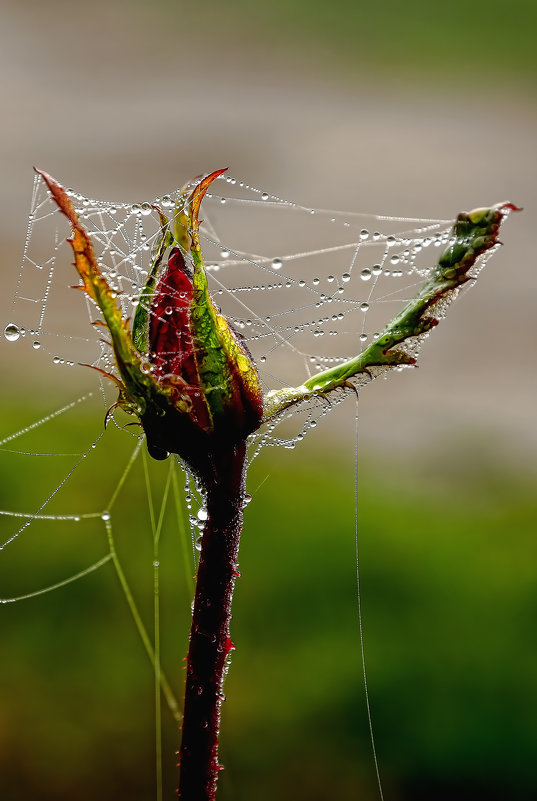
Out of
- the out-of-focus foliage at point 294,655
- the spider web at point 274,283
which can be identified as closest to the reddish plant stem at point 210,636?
the out-of-focus foliage at point 294,655

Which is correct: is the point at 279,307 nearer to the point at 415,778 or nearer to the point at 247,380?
the point at 415,778

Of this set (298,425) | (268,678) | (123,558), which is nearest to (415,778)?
(268,678)

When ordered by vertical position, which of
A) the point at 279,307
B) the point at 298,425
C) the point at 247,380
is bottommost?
the point at 247,380

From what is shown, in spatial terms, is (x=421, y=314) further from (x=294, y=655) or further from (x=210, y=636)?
(x=294, y=655)

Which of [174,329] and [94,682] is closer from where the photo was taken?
[174,329]

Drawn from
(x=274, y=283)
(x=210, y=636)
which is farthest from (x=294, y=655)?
(x=274, y=283)
